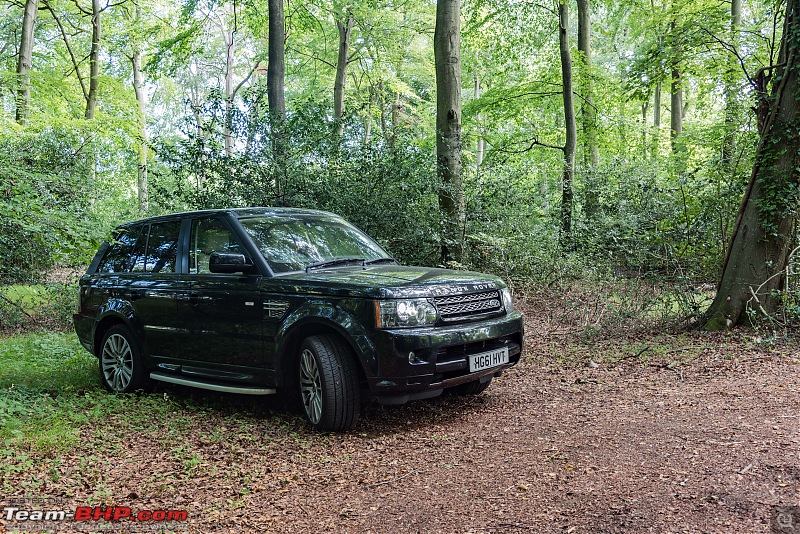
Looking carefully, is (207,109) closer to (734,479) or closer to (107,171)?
(107,171)

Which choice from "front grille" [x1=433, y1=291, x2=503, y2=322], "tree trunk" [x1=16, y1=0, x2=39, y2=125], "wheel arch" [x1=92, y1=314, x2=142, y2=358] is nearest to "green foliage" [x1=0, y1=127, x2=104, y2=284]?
"wheel arch" [x1=92, y1=314, x2=142, y2=358]

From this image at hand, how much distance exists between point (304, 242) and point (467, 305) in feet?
5.78

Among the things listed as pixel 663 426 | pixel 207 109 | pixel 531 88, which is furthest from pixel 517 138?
pixel 663 426

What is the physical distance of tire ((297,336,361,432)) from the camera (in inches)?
190

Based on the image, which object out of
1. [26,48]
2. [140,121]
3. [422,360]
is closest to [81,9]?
[140,121]

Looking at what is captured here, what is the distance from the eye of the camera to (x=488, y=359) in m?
5.12

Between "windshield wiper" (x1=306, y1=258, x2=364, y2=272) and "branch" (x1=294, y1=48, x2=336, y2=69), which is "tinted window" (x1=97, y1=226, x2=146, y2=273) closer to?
"windshield wiper" (x1=306, y1=258, x2=364, y2=272)

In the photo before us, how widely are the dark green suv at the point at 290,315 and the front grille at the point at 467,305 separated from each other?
0.5 inches

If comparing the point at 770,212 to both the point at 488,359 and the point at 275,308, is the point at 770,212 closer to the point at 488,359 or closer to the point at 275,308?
the point at 488,359

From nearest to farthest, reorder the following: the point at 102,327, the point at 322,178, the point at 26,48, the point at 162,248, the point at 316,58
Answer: the point at 162,248
the point at 102,327
the point at 322,178
the point at 26,48
the point at 316,58

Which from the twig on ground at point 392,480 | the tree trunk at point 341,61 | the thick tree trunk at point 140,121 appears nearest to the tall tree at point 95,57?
the thick tree trunk at point 140,121

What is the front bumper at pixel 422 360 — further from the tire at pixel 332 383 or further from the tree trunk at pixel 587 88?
the tree trunk at pixel 587 88

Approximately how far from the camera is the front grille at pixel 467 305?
495 cm

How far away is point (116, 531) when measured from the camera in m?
3.34
